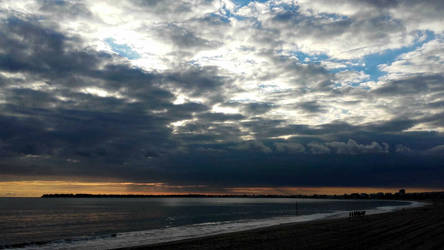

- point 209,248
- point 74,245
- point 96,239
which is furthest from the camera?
point 96,239

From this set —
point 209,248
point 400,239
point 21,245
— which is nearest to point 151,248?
point 209,248

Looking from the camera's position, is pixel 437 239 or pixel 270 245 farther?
pixel 270 245

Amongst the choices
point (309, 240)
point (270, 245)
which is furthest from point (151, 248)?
point (309, 240)

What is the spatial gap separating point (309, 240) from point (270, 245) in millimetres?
4265

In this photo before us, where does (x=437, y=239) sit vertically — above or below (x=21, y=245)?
above

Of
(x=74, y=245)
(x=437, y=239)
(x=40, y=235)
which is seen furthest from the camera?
(x=40, y=235)

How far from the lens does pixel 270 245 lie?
3050cm

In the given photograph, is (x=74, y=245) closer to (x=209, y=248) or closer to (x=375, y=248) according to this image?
(x=209, y=248)

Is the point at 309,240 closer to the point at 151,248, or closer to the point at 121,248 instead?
the point at 151,248

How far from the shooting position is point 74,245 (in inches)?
1510

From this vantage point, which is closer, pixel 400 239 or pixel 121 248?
pixel 400 239

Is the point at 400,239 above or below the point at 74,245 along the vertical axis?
above

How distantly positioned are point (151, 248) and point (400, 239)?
874 inches

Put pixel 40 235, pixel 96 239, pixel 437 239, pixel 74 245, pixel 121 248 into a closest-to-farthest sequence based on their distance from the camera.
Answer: pixel 437 239 → pixel 121 248 → pixel 74 245 → pixel 96 239 → pixel 40 235
